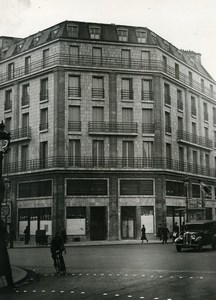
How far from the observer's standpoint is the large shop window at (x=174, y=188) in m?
40.9

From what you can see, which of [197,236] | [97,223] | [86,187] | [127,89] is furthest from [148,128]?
[197,236]

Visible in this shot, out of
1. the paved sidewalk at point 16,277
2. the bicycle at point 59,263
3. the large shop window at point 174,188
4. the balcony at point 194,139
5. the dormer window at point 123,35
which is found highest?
the dormer window at point 123,35

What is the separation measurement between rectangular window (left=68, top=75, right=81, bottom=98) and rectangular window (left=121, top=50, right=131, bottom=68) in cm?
442

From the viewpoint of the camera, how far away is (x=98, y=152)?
39.8 meters

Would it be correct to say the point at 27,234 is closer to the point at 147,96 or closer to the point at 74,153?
the point at 74,153

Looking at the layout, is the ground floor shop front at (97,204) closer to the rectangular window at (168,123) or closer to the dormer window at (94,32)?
the rectangular window at (168,123)

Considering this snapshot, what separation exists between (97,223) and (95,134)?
7.67 m

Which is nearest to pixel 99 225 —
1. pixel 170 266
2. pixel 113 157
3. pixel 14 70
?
pixel 113 157

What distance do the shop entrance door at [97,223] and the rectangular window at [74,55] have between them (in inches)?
512

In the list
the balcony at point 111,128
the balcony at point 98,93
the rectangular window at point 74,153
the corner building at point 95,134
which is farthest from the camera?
the balcony at point 98,93

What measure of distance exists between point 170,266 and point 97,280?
175 inches

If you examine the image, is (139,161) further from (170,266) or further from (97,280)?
(97,280)

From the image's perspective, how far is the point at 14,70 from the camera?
44.3m

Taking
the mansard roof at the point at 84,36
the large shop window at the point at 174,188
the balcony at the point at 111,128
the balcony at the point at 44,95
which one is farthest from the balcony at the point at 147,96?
the balcony at the point at 44,95
